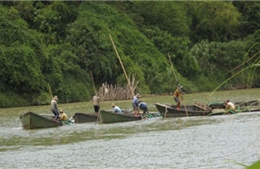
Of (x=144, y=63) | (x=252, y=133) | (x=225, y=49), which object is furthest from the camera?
(x=225, y=49)

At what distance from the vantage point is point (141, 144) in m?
18.4

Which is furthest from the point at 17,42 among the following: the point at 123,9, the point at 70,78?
the point at 123,9

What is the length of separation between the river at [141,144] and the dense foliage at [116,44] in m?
17.1

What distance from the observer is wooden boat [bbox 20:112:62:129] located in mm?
25375

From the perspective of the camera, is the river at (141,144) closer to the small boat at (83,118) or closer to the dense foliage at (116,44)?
the small boat at (83,118)

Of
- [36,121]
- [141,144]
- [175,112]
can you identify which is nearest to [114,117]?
[175,112]

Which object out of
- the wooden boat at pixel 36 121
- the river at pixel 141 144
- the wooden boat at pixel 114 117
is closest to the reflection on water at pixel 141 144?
the river at pixel 141 144

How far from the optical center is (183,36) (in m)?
63.4

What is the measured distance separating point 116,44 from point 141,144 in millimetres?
35790

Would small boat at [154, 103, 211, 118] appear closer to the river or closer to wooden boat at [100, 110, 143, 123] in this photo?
the river

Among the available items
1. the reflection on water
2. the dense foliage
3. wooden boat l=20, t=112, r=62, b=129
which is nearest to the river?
the reflection on water

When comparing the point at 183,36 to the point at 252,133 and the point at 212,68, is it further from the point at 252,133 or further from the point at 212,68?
the point at 252,133

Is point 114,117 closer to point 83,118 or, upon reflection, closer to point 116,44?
point 83,118

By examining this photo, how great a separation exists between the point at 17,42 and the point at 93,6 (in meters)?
12.5
